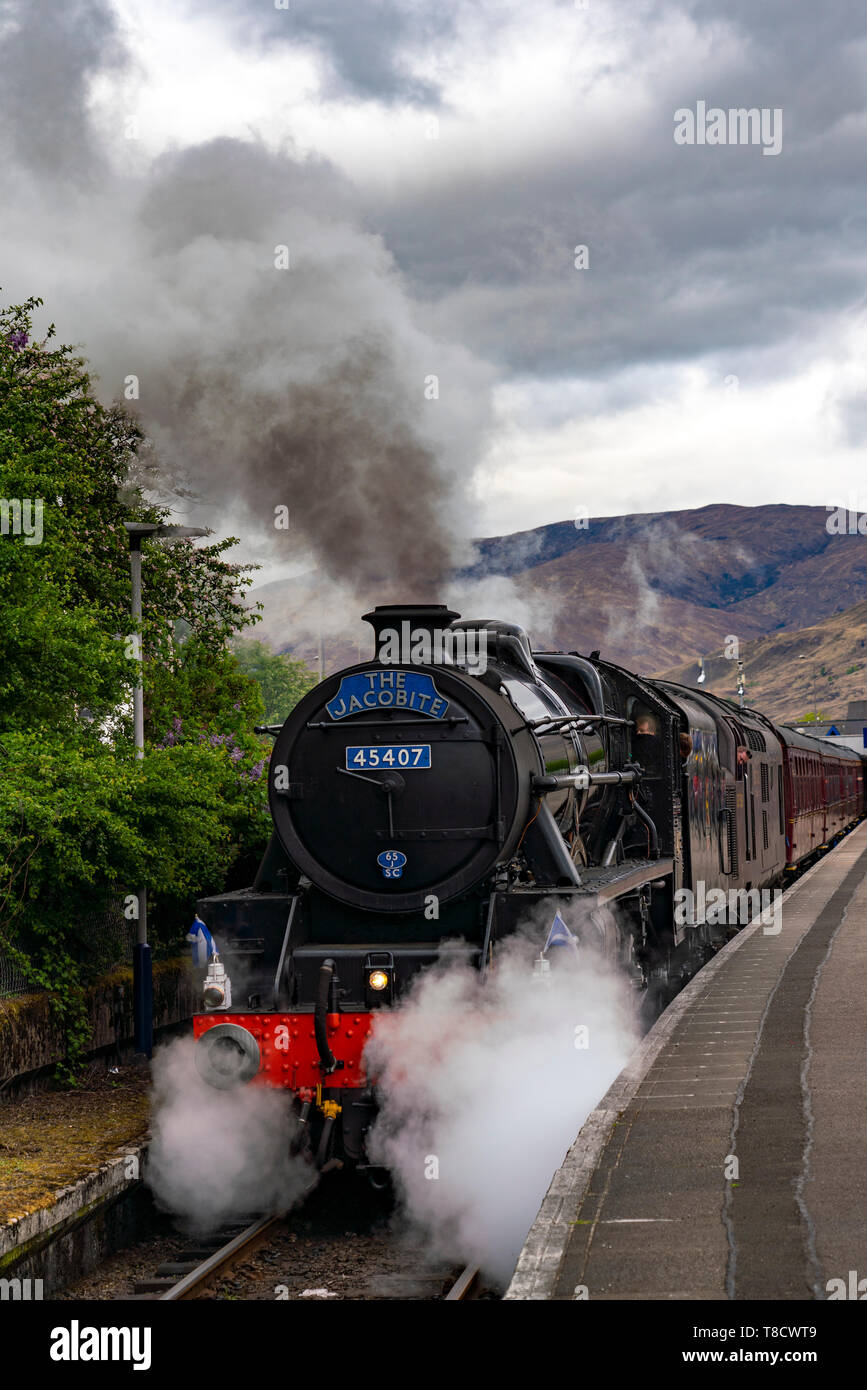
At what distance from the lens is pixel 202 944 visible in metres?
8.27

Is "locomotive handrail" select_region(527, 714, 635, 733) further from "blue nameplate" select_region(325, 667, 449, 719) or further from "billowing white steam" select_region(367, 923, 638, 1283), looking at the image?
"billowing white steam" select_region(367, 923, 638, 1283)

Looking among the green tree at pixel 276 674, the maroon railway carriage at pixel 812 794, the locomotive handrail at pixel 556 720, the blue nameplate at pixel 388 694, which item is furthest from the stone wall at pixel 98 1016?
the green tree at pixel 276 674

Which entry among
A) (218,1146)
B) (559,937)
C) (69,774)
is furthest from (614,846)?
(69,774)

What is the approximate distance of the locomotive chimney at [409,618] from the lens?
28.8 feet

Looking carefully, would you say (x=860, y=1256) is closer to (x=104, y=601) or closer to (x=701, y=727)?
(x=701, y=727)

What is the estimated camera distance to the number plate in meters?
8.26

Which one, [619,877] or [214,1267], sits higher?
[619,877]

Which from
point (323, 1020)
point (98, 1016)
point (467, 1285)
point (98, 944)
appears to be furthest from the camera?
point (98, 944)

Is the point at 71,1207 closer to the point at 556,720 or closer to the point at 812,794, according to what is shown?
the point at 556,720

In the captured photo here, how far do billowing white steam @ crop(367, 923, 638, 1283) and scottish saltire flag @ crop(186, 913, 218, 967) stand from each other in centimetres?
127

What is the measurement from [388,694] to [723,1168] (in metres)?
3.55

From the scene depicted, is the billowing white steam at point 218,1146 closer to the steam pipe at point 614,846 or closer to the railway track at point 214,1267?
the railway track at point 214,1267

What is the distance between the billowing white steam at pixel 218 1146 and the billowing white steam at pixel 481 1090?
0.70 m

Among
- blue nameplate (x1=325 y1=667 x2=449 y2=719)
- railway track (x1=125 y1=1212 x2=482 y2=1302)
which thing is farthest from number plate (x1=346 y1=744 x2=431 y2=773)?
railway track (x1=125 y1=1212 x2=482 y2=1302)
